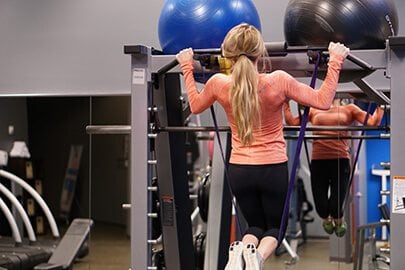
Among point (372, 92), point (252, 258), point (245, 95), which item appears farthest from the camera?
point (372, 92)

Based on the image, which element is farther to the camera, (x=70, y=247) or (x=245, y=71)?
(x=70, y=247)

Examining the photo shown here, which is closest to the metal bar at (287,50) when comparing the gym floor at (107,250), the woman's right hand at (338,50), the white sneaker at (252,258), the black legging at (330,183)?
the woman's right hand at (338,50)

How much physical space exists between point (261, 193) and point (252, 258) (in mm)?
409

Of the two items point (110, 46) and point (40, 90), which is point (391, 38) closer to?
point (110, 46)

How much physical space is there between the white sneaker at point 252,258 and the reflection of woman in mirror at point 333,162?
223 cm

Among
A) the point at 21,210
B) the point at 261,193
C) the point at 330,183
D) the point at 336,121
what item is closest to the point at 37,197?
the point at 21,210

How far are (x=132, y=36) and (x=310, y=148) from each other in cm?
190

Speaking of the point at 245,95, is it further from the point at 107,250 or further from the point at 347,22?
the point at 107,250

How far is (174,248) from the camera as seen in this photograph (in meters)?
4.14

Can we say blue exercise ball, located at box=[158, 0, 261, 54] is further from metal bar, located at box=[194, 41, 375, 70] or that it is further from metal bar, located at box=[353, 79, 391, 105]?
metal bar, located at box=[353, 79, 391, 105]

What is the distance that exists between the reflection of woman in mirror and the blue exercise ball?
1.61m

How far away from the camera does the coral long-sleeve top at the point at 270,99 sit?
9.82ft

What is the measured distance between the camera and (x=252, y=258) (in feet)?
9.21

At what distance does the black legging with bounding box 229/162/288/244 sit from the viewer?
3046 mm
